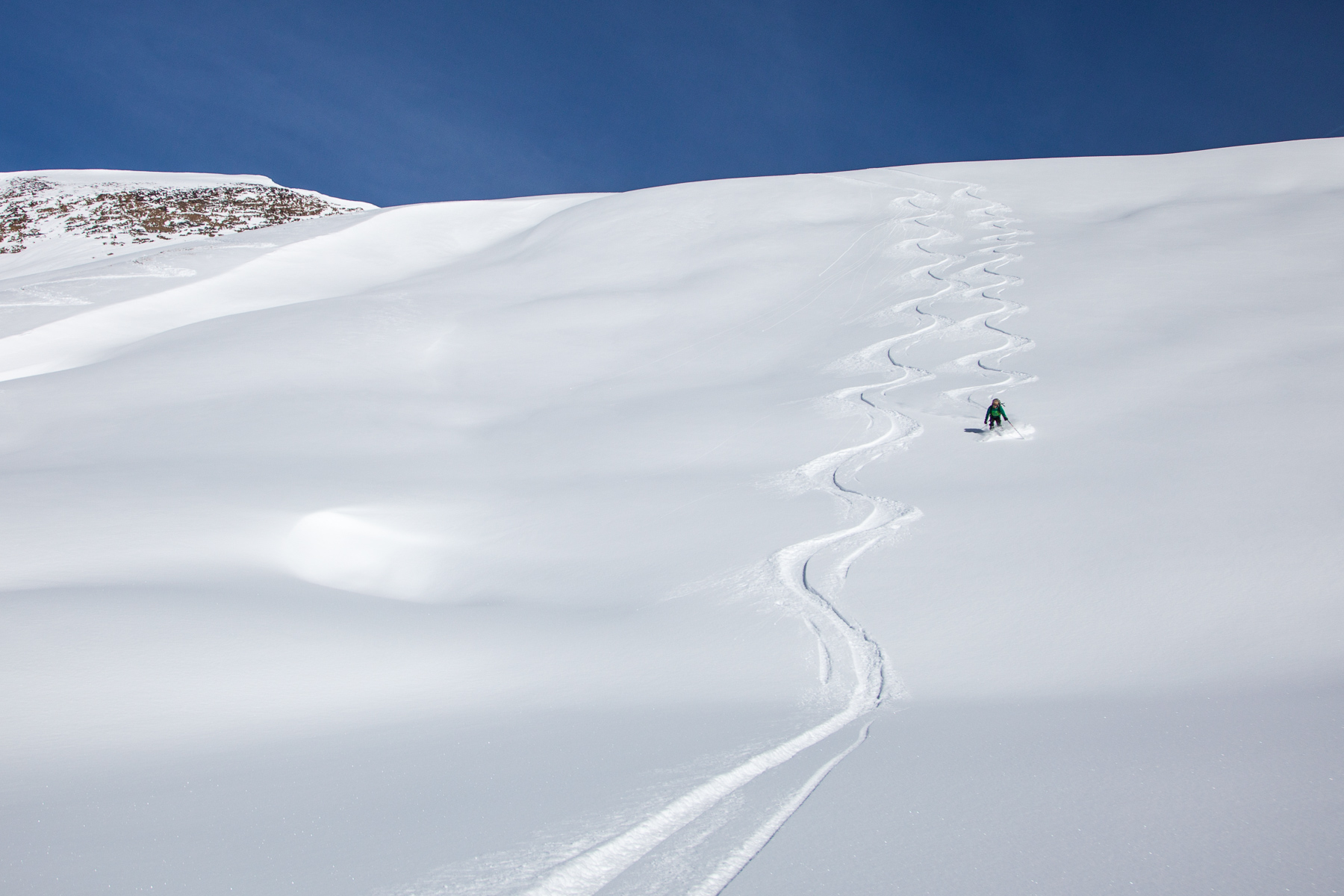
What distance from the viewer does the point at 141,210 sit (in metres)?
35.4

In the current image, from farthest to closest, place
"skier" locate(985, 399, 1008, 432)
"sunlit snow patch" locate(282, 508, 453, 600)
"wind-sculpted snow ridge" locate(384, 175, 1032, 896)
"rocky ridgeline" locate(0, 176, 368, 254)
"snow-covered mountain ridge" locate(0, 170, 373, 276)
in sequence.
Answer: "rocky ridgeline" locate(0, 176, 368, 254) < "snow-covered mountain ridge" locate(0, 170, 373, 276) < "skier" locate(985, 399, 1008, 432) < "sunlit snow patch" locate(282, 508, 453, 600) < "wind-sculpted snow ridge" locate(384, 175, 1032, 896)

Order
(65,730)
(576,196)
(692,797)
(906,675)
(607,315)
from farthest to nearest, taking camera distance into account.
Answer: (576,196), (607,315), (906,675), (65,730), (692,797)

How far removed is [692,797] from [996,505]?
18.0 feet

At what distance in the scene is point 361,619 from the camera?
607 cm

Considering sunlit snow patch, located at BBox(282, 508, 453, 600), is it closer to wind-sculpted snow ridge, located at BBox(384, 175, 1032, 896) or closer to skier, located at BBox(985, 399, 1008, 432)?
wind-sculpted snow ridge, located at BBox(384, 175, 1032, 896)

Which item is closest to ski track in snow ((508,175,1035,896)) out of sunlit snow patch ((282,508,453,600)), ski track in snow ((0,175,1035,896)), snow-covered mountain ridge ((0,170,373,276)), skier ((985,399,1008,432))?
Result: ski track in snow ((0,175,1035,896))

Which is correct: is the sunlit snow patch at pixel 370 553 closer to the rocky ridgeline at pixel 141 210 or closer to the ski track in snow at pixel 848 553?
the ski track in snow at pixel 848 553

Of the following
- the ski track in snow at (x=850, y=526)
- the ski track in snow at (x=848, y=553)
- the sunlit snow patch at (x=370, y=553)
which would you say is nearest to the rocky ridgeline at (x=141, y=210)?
the ski track in snow at (x=850, y=526)

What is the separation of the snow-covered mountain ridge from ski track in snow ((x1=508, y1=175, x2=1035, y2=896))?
29.9m

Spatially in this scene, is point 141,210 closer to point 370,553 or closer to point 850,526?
point 370,553

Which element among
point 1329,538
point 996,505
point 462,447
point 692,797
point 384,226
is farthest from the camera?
point 384,226

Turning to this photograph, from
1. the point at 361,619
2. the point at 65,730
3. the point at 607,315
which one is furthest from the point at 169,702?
the point at 607,315

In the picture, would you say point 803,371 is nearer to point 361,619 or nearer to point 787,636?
point 787,636

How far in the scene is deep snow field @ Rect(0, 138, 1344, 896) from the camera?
304 centimetres
